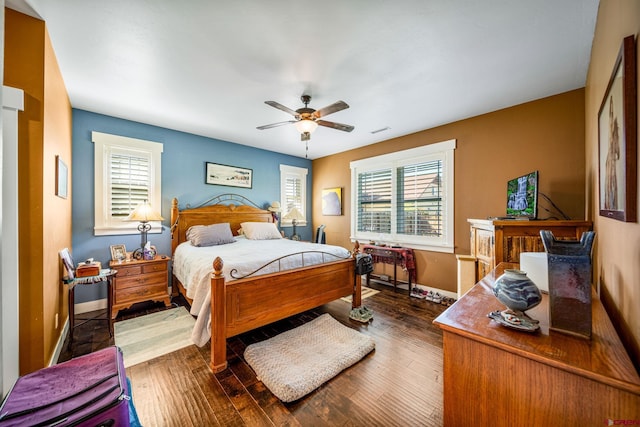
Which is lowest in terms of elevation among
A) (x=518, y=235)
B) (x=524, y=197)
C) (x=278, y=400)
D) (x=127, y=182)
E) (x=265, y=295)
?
(x=278, y=400)

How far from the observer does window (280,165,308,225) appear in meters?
5.63

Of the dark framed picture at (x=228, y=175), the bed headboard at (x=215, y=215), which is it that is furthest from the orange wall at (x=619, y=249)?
the dark framed picture at (x=228, y=175)

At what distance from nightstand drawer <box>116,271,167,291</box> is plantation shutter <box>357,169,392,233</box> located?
3567mm

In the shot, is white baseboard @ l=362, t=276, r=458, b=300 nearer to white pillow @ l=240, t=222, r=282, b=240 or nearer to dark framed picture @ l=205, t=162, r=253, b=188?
white pillow @ l=240, t=222, r=282, b=240

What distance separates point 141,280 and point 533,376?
4.01 m

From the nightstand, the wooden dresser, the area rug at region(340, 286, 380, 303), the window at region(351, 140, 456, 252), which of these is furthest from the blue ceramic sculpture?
the nightstand

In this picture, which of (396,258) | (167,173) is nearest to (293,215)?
(396,258)

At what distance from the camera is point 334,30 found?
188 cm

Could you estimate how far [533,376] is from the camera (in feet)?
2.72

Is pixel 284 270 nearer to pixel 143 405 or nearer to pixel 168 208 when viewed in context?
pixel 143 405

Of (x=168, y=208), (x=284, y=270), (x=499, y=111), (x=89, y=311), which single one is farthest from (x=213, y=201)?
(x=499, y=111)

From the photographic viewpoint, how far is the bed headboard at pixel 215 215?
4.07 m

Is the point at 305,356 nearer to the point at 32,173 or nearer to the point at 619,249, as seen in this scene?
the point at 619,249

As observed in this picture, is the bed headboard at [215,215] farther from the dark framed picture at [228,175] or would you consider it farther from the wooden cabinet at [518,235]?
the wooden cabinet at [518,235]
